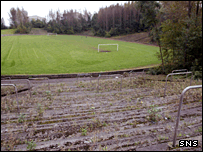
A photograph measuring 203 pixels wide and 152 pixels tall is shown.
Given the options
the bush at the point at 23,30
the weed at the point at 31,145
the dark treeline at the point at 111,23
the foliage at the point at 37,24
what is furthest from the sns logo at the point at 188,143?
the foliage at the point at 37,24

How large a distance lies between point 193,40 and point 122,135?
11481mm

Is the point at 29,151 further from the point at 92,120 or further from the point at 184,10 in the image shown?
the point at 184,10

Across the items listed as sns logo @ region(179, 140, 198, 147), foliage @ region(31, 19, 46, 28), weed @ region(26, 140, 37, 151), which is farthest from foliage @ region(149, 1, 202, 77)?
foliage @ region(31, 19, 46, 28)

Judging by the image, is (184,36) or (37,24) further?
(37,24)

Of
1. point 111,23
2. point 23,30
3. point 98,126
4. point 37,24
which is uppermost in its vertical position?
point 37,24

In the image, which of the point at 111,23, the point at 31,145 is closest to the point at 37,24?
the point at 111,23

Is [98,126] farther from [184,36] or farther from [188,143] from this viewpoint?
[184,36]

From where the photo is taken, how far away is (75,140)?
312 centimetres

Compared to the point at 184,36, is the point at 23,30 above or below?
above

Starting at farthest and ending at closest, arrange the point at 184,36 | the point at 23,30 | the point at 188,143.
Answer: the point at 23,30
the point at 184,36
the point at 188,143

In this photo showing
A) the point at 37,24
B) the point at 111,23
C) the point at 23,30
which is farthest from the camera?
the point at 37,24

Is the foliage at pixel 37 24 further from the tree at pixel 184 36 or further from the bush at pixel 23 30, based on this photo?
the tree at pixel 184 36

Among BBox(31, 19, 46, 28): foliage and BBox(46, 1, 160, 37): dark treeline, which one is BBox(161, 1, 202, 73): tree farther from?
BBox(31, 19, 46, 28): foliage

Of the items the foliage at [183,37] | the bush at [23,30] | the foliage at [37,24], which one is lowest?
the foliage at [183,37]
